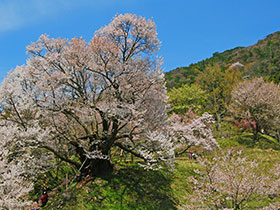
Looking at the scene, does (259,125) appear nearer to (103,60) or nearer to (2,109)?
(103,60)

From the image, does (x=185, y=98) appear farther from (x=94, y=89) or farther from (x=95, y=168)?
(x=95, y=168)

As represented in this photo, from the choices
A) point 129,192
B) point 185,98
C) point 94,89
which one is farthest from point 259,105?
point 94,89

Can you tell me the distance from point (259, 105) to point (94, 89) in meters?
20.5

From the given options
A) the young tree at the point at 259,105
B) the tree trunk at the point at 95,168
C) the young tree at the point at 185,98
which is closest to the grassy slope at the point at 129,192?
the tree trunk at the point at 95,168

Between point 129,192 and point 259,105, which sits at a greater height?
point 259,105

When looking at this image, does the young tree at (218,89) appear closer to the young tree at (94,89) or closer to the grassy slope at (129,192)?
the grassy slope at (129,192)

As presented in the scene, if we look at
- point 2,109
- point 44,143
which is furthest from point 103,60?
point 2,109

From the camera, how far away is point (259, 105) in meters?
21.6

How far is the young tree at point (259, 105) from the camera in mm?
21094

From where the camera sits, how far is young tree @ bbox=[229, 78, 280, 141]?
69.2 ft

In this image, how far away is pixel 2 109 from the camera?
8.70 meters

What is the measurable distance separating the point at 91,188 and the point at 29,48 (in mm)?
7631

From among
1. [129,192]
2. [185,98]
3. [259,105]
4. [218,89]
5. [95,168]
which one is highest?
[218,89]

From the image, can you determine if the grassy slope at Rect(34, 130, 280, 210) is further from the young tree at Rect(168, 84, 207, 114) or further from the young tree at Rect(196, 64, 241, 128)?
the young tree at Rect(196, 64, 241, 128)
